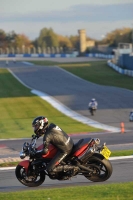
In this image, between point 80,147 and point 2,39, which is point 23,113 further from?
point 2,39

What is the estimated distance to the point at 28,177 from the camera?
11.6 m

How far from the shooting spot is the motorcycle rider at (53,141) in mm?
11221

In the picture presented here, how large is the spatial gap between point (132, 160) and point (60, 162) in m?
3.67

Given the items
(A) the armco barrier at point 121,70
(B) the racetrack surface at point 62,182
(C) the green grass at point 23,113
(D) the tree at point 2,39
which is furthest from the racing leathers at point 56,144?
(D) the tree at point 2,39

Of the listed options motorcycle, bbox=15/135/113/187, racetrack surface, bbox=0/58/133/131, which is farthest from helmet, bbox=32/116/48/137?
racetrack surface, bbox=0/58/133/131

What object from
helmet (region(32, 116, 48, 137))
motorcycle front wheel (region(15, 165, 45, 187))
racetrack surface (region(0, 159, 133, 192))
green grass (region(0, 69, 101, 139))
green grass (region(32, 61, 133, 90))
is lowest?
green grass (region(32, 61, 133, 90))

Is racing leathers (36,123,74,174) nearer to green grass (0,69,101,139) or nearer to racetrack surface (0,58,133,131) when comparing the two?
green grass (0,69,101,139)

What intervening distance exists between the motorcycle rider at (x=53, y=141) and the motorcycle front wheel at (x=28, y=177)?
409 mm

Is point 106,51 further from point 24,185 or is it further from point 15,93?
point 24,185

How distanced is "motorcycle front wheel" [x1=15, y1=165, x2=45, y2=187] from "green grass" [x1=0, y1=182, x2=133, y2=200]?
1033 mm

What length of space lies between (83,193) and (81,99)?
36.8m

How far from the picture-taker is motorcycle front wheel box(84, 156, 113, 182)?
37.2 feet

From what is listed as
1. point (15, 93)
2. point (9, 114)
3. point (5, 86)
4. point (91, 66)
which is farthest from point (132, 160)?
point (91, 66)

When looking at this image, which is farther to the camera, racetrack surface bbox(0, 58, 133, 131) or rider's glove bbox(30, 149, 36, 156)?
racetrack surface bbox(0, 58, 133, 131)
